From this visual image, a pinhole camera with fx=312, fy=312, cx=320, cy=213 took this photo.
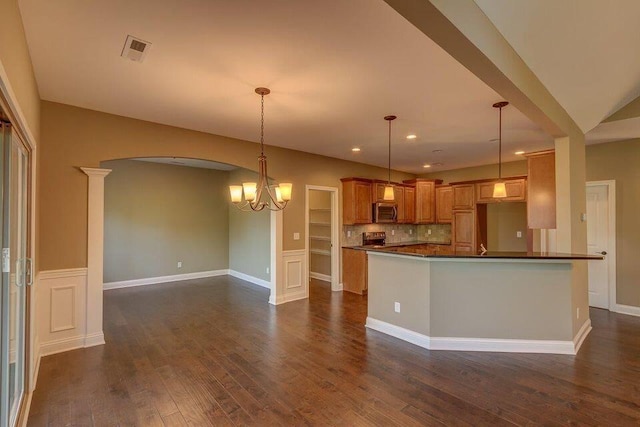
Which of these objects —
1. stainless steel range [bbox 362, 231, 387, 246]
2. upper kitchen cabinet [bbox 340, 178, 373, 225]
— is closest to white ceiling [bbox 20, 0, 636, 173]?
upper kitchen cabinet [bbox 340, 178, 373, 225]

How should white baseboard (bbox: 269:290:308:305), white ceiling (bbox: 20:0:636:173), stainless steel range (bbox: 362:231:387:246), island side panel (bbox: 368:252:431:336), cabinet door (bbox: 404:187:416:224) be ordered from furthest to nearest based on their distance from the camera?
1. cabinet door (bbox: 404:187:416:224)
2. stainless steel range (bbox: 362:231:387:246)
3. white baseboard (bbox: 269:290:308:305)
4. island side panel (bbox: 368:252:431:336)
5. white ceiling (bbox: 20:0:636:173)

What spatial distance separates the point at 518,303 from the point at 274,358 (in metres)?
2.67

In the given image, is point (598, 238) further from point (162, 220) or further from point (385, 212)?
point (162, 220)

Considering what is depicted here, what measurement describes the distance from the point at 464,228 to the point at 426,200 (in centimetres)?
110

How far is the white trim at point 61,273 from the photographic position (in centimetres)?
327

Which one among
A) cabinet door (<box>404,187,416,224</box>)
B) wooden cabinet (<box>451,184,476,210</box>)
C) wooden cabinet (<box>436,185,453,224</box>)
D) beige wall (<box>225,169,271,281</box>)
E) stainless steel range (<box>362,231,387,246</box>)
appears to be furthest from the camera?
cabinet door (<box>404,187,416,224</box>)

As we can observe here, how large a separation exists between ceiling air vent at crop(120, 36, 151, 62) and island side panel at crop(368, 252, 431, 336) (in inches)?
126

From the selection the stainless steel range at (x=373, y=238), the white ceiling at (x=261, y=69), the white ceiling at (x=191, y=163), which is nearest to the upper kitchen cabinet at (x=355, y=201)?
the stainless steel range at (x=373, y=238)

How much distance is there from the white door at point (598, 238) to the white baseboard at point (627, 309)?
12cm

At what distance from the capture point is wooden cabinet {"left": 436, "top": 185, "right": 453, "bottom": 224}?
7.18 m

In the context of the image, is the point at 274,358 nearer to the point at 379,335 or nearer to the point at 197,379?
the point at 197,379

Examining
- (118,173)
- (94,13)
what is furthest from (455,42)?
(118,173)

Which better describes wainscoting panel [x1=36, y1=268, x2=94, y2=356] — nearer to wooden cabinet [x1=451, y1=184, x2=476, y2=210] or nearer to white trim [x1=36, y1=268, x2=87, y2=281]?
white trim [x1=36, y1=268, x2=87, y2=281]

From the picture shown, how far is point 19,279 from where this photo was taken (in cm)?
222
